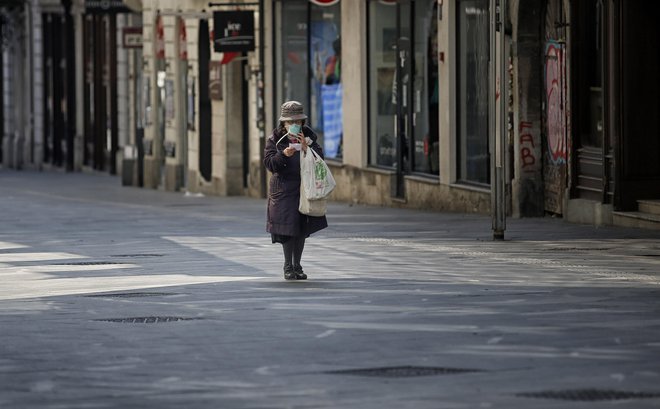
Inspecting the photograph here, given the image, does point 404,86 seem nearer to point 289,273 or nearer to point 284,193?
point 284,193

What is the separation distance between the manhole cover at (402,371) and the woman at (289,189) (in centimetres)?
582

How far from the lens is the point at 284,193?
1641 centimetres

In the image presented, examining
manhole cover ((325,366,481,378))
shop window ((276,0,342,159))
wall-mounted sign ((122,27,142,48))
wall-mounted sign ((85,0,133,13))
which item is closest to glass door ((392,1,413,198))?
shop window ((276,0,342,159))

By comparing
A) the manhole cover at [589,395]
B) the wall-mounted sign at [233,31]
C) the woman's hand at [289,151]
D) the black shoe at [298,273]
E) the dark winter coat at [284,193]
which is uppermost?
the wall-mounted sign at [233,31]

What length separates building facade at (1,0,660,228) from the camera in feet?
73.6

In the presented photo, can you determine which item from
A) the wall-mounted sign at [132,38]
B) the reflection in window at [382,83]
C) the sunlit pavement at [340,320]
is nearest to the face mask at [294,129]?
the sunlit pavement at [340,320]

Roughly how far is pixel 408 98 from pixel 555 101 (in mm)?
5862

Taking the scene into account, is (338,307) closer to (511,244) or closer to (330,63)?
(511,244)

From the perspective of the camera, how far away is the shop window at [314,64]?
33.2 metres

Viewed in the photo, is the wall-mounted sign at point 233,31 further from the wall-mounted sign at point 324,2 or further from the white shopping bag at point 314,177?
the white shopping bag at point 314,177

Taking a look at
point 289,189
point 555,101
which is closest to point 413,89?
point 555,101

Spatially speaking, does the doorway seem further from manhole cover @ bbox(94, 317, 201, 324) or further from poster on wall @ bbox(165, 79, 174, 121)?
manhole cover @ bbox(94, 317, 201, 324)

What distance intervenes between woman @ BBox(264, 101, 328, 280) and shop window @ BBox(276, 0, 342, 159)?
1643 cm

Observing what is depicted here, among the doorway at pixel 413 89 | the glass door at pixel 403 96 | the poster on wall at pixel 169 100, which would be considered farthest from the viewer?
the poster on wall at pixel 169 100
